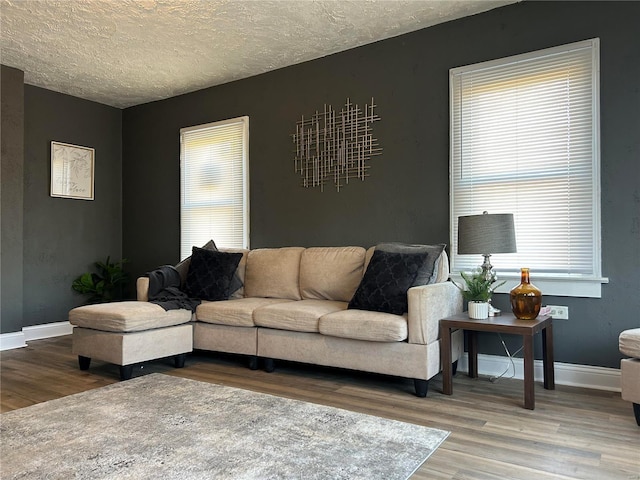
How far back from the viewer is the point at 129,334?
349 cm

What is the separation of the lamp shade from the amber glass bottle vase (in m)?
0.21

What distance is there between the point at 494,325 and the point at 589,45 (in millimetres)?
2009

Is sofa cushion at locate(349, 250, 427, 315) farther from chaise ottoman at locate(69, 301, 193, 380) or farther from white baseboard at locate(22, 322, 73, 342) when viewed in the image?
white baseboard at locate(22, 322, 73, 342)

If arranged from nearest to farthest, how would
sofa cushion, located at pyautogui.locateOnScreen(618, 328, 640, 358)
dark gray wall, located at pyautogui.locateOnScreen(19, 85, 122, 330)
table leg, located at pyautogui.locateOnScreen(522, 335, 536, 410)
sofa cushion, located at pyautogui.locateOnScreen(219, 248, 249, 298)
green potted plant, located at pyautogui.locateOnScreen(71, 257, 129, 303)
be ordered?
sofa cushion, located at pyautogui.locateOnScreen(618, 328, 640, 358), table leg, located at pyautogui.locateOnScreen(522, 335, 536, 410), sofa cushion, located at pyautogui.locateOnScreen(219, 248, 249, 298), dark gray wall, located at pyautogui.locateOnScreen(19, 85, 122, 330), green potted plant, located at pyautogui.locateOnScreen(71, 257, 129, 303)

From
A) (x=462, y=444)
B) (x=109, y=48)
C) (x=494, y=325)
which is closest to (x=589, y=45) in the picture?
(x=494, y=325)

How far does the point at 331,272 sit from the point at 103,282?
3.23 meters

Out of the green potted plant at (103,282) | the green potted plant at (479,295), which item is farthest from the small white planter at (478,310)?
the green potted plant at (103,282)

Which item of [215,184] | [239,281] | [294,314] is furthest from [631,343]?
→ [215,184]

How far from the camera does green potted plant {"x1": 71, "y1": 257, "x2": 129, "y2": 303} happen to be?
5.66m

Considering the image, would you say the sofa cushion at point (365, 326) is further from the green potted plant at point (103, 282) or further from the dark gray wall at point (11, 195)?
Answer: the green potted plant at point (103, 282)

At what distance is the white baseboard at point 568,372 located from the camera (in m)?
3.13

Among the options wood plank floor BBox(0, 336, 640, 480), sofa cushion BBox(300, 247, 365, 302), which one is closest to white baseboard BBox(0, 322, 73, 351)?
wood plank floor BBox(0, 336, 640, 480)

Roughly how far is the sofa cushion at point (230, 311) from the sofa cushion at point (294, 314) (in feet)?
0.25

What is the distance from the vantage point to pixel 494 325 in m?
2.87
